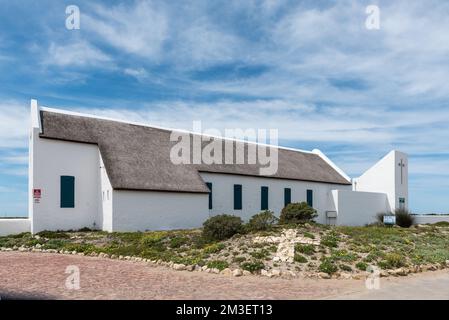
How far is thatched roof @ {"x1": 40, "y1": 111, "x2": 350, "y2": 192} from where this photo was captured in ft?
83.5

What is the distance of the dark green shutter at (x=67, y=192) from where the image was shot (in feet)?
82.4

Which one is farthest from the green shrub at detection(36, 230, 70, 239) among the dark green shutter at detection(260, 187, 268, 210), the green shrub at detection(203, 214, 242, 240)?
the dark green shutter at detection(260, 187, 268, 210)

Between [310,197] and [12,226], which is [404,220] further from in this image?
[12,226]

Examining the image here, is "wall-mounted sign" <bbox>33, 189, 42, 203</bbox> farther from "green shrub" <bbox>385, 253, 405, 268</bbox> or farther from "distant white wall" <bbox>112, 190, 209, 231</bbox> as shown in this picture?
"green shrub" <bbox>385, 253, 405, 268</bbox>

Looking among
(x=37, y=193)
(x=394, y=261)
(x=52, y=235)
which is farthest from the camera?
(x=37, y=193)

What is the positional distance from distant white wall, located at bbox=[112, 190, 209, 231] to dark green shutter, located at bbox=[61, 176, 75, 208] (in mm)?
2877

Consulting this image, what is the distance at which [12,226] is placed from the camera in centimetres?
2473

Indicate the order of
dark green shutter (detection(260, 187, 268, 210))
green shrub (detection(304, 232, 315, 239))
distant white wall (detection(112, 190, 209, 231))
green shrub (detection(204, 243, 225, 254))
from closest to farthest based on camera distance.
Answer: green shrub (detection(204, 243, 225, 254)) → green shrub (detection(304, 232, 315, 239)) → distant white wall (detection(112, 190, 209, 231)) → dark green shutter (detection(260, 187, 268, 210))

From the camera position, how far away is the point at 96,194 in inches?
1039

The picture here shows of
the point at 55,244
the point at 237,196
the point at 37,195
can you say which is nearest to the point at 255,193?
the point at 237,196

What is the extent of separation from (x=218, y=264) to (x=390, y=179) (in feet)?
102

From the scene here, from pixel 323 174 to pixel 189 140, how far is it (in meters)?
14.0

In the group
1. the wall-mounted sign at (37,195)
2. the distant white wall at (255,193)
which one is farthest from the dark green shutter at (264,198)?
the wall-mounted sign at (37,195)
